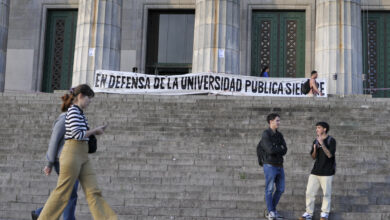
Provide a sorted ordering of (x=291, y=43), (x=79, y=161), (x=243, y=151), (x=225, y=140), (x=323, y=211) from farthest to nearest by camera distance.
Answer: (x=291, y=43) < (x=225, y=140) < (x=243, y=151) < (x=323, y=211) < (x=79, y=161)

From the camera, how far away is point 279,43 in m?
23.4

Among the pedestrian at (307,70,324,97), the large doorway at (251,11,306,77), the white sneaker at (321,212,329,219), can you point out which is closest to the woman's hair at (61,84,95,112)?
the white sneaker at (321,212,329,219)

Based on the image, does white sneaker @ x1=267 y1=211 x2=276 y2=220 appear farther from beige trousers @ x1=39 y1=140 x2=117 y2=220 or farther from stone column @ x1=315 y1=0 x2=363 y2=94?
stone column @ x1=315 y1=0 x2=363 y2=94

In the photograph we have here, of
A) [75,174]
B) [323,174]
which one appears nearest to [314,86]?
[323,174]

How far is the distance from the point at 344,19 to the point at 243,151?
9.90 m

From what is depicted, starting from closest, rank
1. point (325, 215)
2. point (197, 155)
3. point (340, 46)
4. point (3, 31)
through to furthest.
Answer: point (325, 215)
point (197, 155)
point (340, 46)
point (3, 31)

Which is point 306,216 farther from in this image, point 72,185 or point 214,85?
point 214,85

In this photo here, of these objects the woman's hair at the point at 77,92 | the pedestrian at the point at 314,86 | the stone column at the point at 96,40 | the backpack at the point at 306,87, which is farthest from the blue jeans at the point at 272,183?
the stone column at the point at 96,40

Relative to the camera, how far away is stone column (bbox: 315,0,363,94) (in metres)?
18.7

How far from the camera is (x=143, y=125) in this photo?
1293 cm

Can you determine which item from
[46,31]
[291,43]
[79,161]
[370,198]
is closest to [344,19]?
[291,43]

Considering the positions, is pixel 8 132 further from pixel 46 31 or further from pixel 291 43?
pixel 291 43

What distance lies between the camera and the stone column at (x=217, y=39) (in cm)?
1841

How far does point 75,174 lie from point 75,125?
0.55 meters
